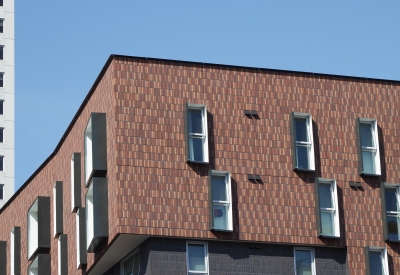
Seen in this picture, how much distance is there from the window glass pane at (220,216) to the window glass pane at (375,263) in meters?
5.97

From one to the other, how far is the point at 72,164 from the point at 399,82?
1452 cm

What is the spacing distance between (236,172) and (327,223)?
4087 millimetres

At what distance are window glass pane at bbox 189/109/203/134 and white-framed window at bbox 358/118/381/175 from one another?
653 centimetres

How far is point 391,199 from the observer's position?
43.9m

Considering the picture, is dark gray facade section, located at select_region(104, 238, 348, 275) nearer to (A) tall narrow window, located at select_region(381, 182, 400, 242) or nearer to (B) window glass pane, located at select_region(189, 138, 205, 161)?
(A) tall narrow window, located at select_region(381, 182, 400, 242)

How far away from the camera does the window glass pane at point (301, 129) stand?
4375 cm

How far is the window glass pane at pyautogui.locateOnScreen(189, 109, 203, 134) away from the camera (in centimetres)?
4259

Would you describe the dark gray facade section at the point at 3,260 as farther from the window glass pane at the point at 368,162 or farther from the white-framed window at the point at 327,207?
the window glass pane at the point at 368,162

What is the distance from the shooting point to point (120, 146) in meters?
41.2

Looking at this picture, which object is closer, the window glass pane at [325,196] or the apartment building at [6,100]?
the window glass pane at [325,196]

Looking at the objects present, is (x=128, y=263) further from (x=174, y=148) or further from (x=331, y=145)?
(x=331, y=145)

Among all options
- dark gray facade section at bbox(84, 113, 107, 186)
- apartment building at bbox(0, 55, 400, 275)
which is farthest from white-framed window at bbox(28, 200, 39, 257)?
dark gray facade section at bbox(84, 113, 107, 186)

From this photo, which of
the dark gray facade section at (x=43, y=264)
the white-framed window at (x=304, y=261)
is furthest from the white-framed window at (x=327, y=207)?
the dark gray facade section at (x=43, y=264)

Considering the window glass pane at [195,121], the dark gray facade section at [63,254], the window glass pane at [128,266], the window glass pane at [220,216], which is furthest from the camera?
the dark gray facade section at [63,254]
